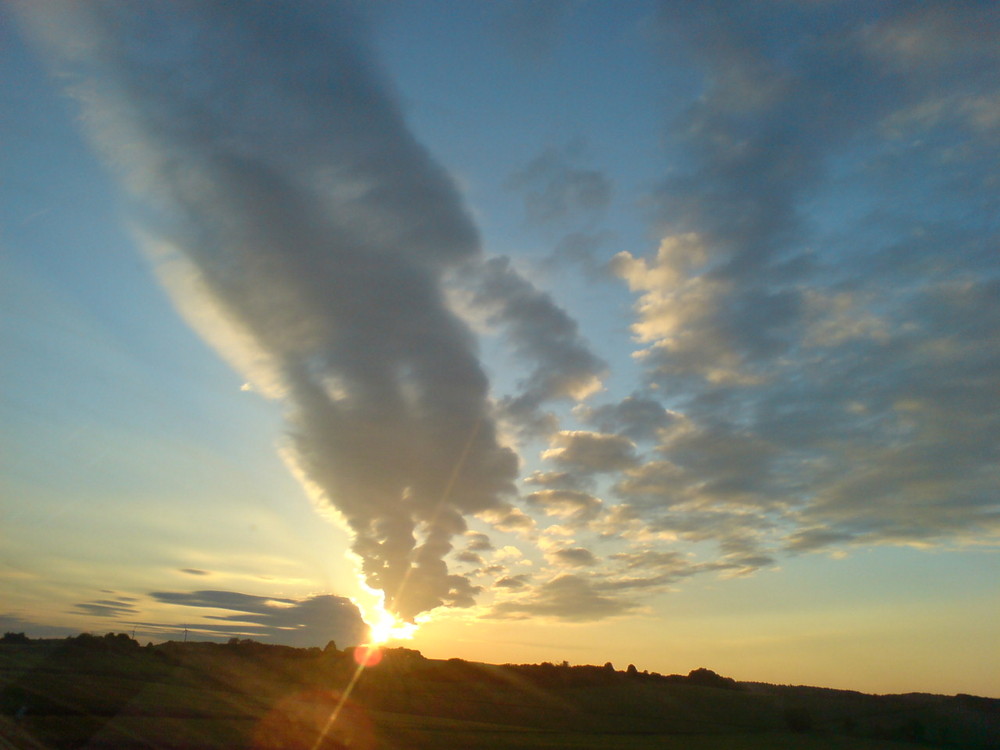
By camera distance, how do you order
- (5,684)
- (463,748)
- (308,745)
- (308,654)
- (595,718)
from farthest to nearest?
(308,654) < (595,718) < (5,684) < (463,748) < (308,745)

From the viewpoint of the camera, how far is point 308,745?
51.4 meters

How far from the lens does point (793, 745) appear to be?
90.8 meters

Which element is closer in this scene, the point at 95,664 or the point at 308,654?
the point at 95,664

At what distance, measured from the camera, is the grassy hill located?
5416 centimetres

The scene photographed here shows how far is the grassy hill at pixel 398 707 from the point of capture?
54.2 meters

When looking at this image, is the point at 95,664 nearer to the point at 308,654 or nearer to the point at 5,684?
the point at 5,684

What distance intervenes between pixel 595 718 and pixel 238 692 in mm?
58284

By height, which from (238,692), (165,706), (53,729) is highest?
(238,692)

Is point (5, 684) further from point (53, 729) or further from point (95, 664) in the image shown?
point (95, 664)

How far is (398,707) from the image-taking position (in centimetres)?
9519

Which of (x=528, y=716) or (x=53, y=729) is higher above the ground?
(x=528, y=716)

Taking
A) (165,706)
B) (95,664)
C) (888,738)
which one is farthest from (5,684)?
(888,738)

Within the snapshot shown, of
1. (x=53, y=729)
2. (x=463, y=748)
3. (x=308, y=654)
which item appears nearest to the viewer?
(x=53, y=729)

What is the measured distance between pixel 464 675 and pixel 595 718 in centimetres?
4008
